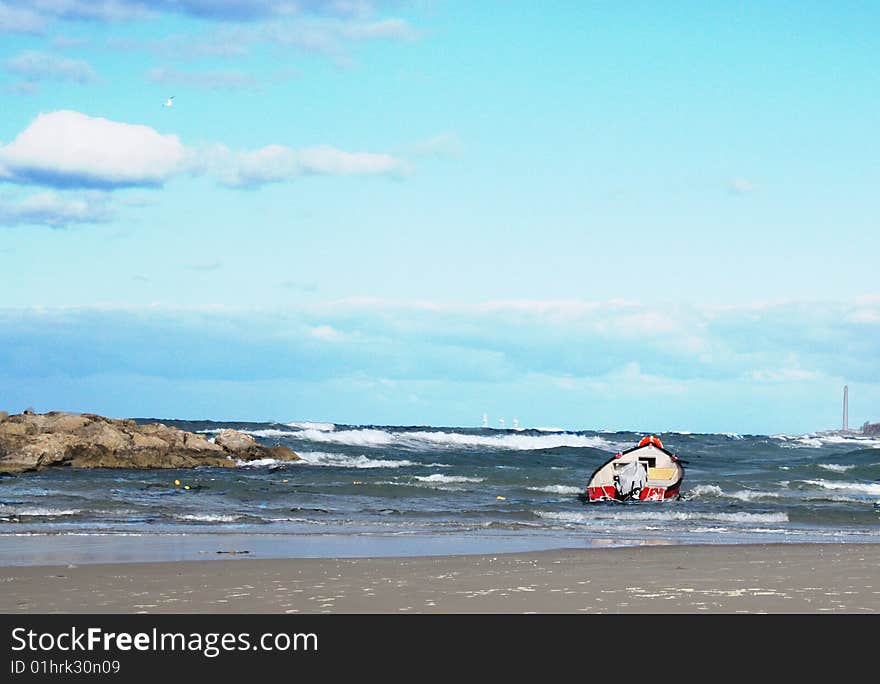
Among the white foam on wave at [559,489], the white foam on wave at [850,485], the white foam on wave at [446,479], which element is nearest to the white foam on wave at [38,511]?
the white foam on wave at [446,479]

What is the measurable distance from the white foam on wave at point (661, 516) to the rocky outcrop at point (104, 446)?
2075 centimetres

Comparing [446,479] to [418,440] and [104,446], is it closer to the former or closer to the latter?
[104,446]

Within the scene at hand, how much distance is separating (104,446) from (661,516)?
948 inches

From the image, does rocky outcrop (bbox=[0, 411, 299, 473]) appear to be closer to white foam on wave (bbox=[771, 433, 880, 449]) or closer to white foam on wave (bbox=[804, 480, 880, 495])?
white foam on wave (bbox=[804, 480, 880, 495])

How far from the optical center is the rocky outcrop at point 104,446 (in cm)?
3934

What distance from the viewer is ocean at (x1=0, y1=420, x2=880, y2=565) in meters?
17.5

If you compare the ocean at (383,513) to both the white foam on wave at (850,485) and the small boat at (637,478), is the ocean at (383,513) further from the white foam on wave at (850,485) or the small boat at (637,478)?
the small boat at (637,478)
